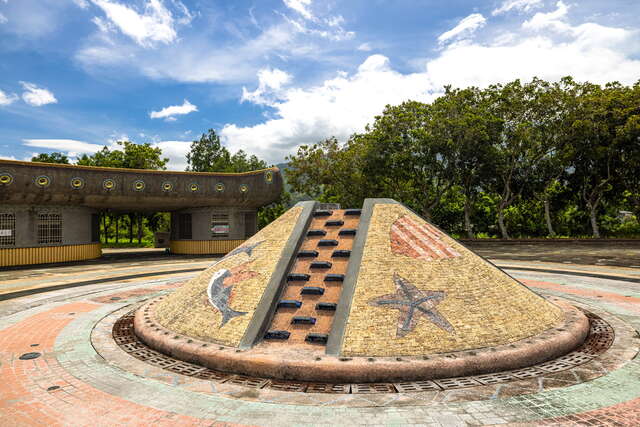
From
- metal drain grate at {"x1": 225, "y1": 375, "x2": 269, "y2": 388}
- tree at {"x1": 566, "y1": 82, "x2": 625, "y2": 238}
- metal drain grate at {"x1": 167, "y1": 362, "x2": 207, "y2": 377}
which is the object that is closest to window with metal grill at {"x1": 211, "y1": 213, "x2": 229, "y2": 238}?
metal drain grate at {"x1": 167, "y1": 362, "x2": 207, "y2": 377}

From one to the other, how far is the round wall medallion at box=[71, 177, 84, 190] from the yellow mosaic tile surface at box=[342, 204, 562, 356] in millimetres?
24388

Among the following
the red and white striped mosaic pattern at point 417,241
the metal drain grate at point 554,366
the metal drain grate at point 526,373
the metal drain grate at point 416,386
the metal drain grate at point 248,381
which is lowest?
the metal drain grate at point 554,366

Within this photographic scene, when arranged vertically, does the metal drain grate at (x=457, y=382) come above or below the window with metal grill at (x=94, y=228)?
below

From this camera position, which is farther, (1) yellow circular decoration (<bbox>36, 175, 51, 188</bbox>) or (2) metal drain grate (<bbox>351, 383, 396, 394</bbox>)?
(1) yellow circular decoration (<bbox>36, 175, 51, 188</bbox>)

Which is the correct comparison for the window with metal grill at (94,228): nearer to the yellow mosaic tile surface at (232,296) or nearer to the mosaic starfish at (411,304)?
the yellow mosaic tile surface at (232,296)

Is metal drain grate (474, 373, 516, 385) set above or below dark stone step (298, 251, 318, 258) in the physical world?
below

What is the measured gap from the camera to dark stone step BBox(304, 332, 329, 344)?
7.41 metres

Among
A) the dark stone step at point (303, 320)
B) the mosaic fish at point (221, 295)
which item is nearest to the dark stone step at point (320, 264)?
the dark stone step at point (303, 320)

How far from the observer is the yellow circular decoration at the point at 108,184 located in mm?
26895

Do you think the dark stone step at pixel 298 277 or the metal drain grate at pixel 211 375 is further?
the dark stone step at pixel 298 277

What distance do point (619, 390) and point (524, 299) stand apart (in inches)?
121

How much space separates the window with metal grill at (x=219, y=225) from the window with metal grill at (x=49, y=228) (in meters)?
11.4

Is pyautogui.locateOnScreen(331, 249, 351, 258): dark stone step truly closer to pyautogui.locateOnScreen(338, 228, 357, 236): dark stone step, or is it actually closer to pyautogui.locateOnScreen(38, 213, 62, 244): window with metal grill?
pyautogui.locateOnScreen(338, 228, 357, 236): dark stone step

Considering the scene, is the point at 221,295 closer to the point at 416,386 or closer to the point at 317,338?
the point at 317,338
